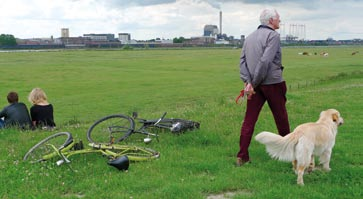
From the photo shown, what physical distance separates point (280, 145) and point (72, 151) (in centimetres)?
380

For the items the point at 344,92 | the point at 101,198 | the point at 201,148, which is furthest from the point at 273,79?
the point at 344,92

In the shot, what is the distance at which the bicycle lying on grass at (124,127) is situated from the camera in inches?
371

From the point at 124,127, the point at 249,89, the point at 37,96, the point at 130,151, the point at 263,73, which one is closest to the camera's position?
the point at 263,73

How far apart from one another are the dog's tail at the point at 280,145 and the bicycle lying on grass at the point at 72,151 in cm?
234

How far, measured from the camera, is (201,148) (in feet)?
28.8

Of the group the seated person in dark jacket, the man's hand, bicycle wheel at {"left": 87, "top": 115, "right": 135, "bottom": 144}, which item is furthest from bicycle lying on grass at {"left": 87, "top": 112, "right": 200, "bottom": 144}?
the man's hand

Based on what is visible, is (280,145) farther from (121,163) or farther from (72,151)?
(72,151)

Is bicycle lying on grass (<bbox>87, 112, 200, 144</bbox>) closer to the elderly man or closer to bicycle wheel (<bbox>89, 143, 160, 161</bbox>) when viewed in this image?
bicycle wheel (<bbox>89, 143, 160, 161</bbox>)

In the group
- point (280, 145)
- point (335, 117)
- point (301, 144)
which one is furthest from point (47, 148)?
point (335, 117)

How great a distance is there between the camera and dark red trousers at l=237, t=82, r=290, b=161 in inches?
288

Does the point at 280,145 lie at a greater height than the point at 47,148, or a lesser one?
greater

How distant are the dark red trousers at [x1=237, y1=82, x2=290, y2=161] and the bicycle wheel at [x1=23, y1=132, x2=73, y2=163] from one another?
3281 millimetres

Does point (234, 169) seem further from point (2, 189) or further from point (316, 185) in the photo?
point (2, 189)

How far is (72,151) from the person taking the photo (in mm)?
7980
